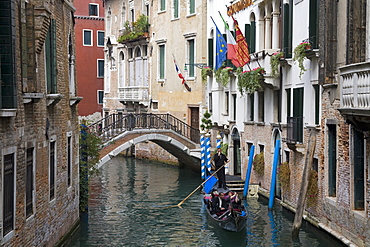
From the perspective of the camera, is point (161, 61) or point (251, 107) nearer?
point (251, 107)

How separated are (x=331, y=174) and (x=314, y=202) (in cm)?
116

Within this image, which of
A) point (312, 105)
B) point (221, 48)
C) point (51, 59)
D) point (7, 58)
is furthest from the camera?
point (221, 48)

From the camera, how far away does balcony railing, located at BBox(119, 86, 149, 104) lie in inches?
1167

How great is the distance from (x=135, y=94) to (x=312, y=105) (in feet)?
54.7

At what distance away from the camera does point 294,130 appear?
1558cm

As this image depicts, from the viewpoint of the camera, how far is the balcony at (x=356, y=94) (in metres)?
10.2

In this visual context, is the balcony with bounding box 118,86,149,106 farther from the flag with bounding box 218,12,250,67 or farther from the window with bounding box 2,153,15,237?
the window with bounding box 2,153,15,237

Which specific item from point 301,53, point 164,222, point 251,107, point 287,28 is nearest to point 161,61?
point 251,107

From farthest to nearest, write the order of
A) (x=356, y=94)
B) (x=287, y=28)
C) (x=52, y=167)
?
(x=287, y=28)
(x=52, y=167)
(x=356, y=94)

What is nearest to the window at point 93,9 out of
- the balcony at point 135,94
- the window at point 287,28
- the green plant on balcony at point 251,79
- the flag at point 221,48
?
the balcony at point 135,94

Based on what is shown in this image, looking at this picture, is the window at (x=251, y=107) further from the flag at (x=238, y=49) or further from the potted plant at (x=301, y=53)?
the potted plant at (x=301, y=53)

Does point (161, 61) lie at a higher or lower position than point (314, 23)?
lower

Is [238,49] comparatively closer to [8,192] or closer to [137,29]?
[8,192]

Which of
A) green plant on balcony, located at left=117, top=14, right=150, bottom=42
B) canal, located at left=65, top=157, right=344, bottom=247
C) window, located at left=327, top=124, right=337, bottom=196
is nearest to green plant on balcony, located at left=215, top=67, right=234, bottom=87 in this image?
canal, located at left=65, top=157, right=344, bottom=247
